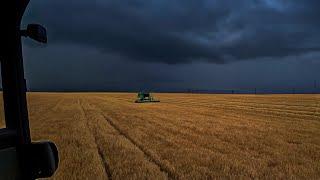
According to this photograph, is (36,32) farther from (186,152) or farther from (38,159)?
(186,152)

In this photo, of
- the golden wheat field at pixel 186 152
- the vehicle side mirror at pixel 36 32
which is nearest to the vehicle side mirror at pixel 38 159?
the vehicle side mirror at pixel 36 32

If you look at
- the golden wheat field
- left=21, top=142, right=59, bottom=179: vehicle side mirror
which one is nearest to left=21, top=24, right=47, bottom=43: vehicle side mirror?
left=21, top=142, right=59, bottom=179: vehicle side mirror

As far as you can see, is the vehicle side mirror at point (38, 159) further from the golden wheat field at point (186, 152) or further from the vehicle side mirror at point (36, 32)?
the golden wheat field at point (186, 152)

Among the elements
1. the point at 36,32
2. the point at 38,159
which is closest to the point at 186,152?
the point at 38,159

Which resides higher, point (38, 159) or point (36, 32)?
point (36, 32)

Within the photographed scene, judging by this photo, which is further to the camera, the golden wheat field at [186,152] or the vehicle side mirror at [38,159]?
the golden wheat field at [186,152]

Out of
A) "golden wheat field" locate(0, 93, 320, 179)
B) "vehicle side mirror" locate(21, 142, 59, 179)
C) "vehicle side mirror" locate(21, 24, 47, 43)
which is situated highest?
"vehicle side mirror" locate(21, 24, 47, 43)

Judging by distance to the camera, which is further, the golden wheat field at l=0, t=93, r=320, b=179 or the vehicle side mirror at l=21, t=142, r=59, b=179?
the golden wheat field at l=0, t=93, r=320, b=179

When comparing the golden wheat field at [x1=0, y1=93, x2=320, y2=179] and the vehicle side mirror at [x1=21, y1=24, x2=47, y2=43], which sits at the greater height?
the vehicle side mirror at [x1=21, y1=24, x2=47, y2=43]

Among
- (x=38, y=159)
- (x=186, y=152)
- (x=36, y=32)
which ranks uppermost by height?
(x=36, y=32)

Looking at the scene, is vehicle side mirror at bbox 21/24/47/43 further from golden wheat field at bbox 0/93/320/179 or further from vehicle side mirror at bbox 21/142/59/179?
golden wheat field at bbox 0/93/320/179

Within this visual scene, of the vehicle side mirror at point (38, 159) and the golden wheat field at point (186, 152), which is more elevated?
the vehicle side mirror at point (38, 159)

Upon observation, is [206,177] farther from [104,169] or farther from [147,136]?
[147,136]

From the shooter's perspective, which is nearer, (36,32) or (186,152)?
(36,32)
